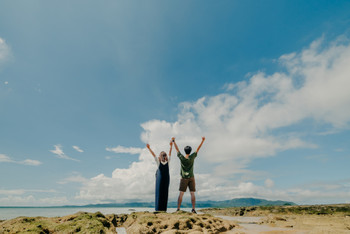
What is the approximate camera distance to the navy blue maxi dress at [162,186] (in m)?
8.56

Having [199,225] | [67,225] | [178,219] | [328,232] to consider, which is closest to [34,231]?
[67,225]

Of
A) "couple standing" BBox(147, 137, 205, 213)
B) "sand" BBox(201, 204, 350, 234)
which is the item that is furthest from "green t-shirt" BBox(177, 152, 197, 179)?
"sand" BBox(201, 204, 350, 234)

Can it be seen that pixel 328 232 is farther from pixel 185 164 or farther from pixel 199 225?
pixel 185 164

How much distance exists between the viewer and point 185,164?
28.5 feet

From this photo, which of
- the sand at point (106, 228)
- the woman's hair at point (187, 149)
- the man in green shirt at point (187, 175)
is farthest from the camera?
the woman's hair at point (187, 149)

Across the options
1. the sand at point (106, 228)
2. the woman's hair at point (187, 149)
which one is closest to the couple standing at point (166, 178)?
the woman's hair at point (187, 149)

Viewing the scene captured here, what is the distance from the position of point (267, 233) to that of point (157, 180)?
4.88 m

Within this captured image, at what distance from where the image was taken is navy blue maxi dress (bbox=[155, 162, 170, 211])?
856 cm

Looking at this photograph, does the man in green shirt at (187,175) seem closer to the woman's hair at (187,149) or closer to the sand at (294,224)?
the woman's hair at (187,149)

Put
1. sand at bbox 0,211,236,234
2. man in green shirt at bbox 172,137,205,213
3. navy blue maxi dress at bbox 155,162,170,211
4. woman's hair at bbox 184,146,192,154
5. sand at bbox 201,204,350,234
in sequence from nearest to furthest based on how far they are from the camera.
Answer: sand at bbox 0,211,236,234, sand at bbox 201,204,350,234, navy blue maxi dress at bbox 155,162,170,211, man in green shirt at bbox 172,137,205,213, woman's hair at bbox 184,146,192,154

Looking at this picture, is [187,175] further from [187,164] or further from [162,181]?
[162,181]

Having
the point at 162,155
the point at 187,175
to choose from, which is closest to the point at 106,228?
the point at 162,155

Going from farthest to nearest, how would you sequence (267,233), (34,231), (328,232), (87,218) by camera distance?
(87,218)
(267,233)
(328,232)
(34,231)

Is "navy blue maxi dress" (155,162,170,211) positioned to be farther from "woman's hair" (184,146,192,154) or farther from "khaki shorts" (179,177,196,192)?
"woman's hair" (184,146,192,154)
